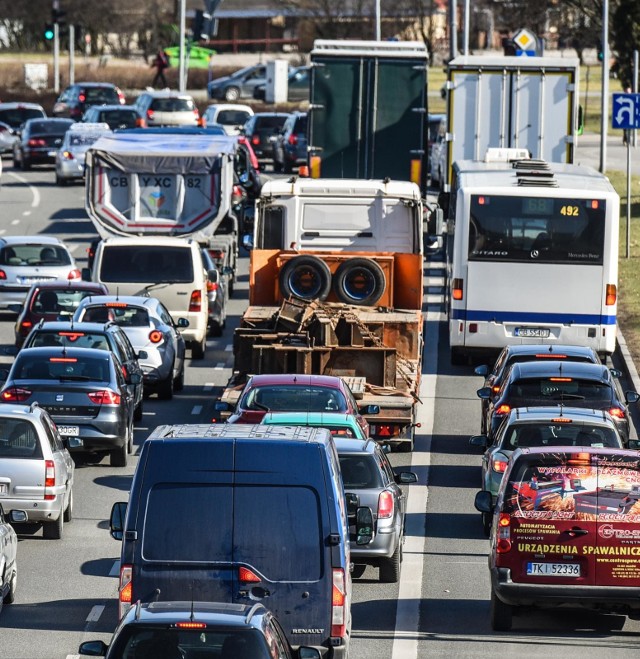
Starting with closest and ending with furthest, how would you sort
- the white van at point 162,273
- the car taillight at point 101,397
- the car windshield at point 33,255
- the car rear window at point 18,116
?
the car taillight at point 101,397 → the white van at point 162,273 → the car windshield at point 33,255 → the car rear window at point 18,116

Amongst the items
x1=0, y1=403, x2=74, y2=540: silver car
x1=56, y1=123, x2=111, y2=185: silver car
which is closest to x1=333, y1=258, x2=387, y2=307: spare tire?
x1=0, y1=403, x2=74, y2=540: silver car

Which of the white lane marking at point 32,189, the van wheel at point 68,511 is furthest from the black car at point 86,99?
the van wheel at point 68,511

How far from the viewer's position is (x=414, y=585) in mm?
17375

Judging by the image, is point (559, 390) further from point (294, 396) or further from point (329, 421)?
point (329, 421)

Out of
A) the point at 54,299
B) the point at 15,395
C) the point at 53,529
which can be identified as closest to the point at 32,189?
the point at 54,299

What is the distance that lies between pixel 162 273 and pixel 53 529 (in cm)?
1230

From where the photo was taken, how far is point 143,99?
63.1 m

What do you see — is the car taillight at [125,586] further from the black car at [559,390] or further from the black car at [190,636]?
the black car at [559,390]

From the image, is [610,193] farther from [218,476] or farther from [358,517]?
[218,476]

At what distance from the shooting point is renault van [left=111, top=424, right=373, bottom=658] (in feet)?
39.7

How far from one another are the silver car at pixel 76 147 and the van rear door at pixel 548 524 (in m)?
39.4

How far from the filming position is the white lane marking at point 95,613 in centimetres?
1591

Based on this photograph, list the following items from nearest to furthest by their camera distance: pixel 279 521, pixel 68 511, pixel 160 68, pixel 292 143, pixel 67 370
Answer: pixel 279 521 < pixel 68 511 < pixel 67 370 < pixel 292 143 < pixel 160 68

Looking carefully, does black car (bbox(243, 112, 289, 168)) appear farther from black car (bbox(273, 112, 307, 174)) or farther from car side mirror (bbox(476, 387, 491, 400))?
car side mirror (bbox(476, 387, 491, 400))
